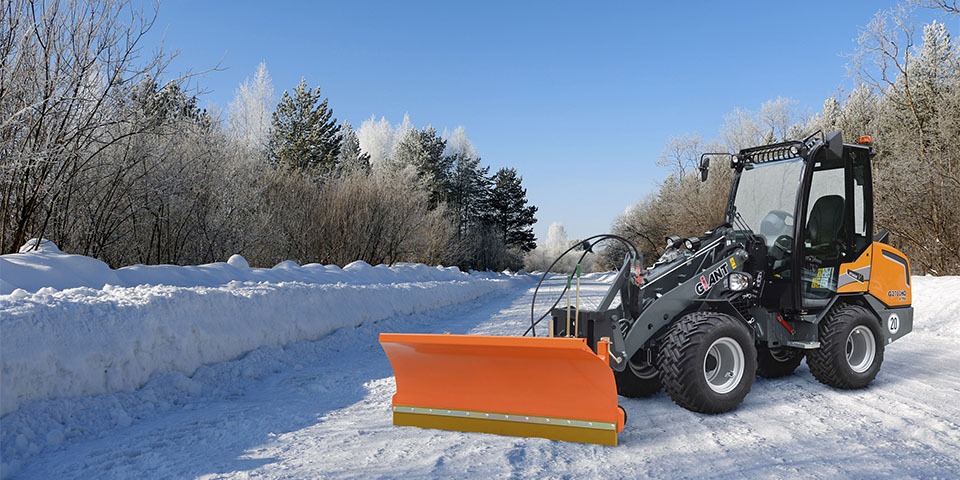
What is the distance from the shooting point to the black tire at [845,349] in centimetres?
535

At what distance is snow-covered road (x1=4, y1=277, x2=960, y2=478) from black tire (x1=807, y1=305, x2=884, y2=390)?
0.47 feet

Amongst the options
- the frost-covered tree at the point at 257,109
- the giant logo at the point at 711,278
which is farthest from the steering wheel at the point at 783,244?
the frost-covered tree at the point at 257,109

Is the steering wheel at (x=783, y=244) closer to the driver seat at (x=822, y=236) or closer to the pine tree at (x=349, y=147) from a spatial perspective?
the driver seat at (x=822, y=236)

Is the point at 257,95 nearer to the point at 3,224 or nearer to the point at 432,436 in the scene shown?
the point at 3,224

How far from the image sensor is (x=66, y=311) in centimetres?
457

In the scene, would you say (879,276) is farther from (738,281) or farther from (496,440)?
(496,440)

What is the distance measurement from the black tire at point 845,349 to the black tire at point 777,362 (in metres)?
0.45

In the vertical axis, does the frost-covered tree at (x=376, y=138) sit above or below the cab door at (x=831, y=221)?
above

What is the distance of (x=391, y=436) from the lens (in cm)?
398

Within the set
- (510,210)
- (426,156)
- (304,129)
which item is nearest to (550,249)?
(510,210)

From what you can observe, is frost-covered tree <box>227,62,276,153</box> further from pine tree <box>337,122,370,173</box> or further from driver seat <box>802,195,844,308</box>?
driver seat <box>802,195,844,308</box>

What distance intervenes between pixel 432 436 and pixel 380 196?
23964mm

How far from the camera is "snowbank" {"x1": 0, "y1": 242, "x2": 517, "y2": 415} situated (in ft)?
13.5

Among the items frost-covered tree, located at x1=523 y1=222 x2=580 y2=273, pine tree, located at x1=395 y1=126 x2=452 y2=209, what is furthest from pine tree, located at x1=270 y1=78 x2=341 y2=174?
frost-covered tree, located at x1=523 y1=222 x2=580 y2=273
